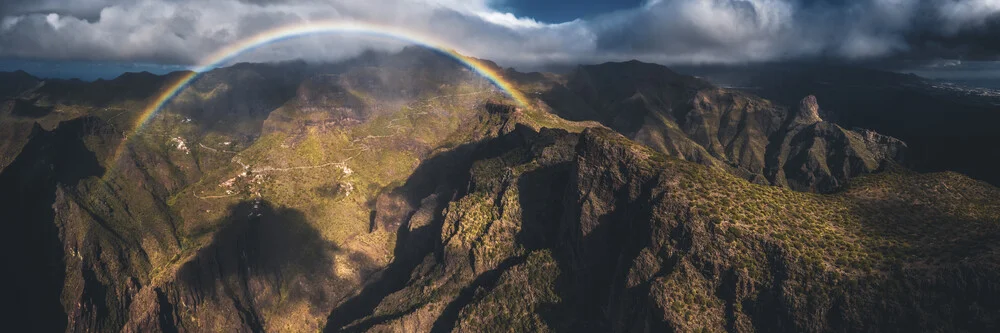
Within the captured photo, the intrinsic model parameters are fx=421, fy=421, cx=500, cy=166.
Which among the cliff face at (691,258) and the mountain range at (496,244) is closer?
the cliff face at (691,258)

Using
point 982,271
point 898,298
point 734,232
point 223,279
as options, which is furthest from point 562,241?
point 223,279

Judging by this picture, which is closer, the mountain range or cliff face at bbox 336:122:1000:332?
cliff face at bbox 336:122:1000:332

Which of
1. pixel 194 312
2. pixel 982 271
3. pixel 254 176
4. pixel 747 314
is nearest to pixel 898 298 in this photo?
pixel 982 271

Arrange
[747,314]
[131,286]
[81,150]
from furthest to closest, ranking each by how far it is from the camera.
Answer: [81,150] < [131,286] < [747,314]

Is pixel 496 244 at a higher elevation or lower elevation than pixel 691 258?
lower

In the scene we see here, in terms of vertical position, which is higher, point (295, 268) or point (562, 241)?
point (562, 241)

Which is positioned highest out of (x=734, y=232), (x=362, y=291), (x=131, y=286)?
(x=734, y=232)

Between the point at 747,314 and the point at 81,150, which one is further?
the point at 81,150

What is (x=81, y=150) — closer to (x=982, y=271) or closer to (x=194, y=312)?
(x=194, y=312)

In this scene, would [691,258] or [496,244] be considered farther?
[496,244]

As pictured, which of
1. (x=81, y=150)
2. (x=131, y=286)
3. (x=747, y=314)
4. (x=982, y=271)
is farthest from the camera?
(x=81, y=150)
